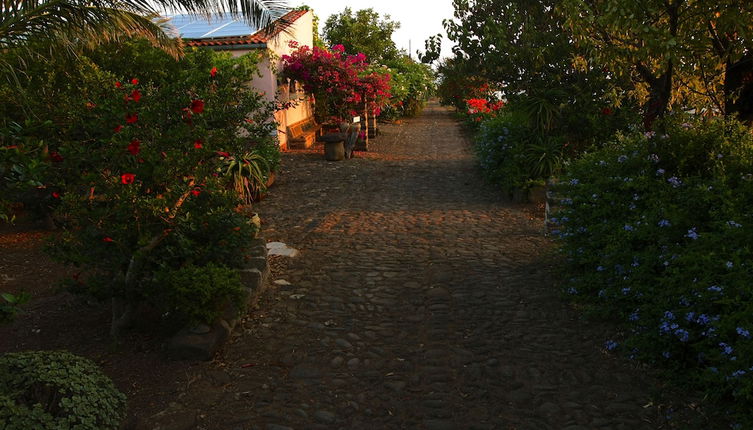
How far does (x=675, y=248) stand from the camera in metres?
4.52

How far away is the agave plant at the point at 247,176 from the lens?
1016cm

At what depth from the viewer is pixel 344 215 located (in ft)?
31.7

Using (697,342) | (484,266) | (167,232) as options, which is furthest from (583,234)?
(167,232)

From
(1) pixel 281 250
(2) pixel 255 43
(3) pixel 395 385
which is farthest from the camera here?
(2) pixel 255 43

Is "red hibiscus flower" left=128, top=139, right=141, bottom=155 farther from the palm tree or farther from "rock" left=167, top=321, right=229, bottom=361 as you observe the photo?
the palm tree

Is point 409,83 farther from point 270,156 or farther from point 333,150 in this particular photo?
point 270,156

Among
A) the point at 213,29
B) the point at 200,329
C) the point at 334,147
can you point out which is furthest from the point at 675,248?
the point at 213,29

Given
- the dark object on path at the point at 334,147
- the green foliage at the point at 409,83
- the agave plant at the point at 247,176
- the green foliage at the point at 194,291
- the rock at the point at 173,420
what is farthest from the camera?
the green foliage at the point at 409,83

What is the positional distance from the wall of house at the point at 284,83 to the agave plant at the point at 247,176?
271 centimetres

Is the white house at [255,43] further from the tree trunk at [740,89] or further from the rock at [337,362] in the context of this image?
the rock at [337,362]

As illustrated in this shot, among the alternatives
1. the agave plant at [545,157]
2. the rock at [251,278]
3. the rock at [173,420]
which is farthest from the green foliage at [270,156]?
the rock at [173,420]

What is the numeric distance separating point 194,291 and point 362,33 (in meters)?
30.4

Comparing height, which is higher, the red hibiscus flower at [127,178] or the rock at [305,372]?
the red hibiscus flower at [127,178]

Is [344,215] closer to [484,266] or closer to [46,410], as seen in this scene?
[484,266]
